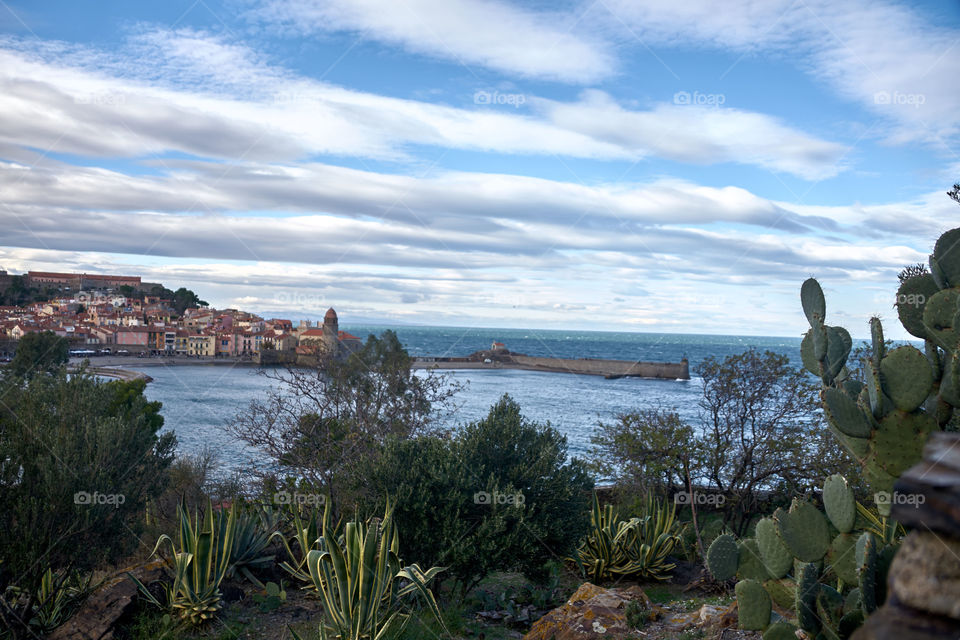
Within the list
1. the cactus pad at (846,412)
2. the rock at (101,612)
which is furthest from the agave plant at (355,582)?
the cactus pad at (846,412)

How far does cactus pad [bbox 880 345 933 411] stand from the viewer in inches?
173

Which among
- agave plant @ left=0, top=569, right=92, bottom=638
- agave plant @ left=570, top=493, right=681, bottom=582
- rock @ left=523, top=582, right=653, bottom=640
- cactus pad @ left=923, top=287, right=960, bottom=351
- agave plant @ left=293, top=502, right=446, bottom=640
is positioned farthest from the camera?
agave plant @ left=570, top=493, right=681, bottom=582

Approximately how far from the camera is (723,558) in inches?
200

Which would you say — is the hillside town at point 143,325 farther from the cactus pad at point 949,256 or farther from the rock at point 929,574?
the rock at point 929,574

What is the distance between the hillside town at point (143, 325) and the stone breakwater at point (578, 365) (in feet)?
75.7

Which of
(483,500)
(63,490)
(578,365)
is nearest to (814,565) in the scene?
(483,500)

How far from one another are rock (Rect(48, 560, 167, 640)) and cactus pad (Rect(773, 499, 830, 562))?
5.70 m

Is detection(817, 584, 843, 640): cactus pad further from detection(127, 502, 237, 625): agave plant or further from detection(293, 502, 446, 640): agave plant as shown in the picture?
detection(127, 502, 237, 625): agave plant

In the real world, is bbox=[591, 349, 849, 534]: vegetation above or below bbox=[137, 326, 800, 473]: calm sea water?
above

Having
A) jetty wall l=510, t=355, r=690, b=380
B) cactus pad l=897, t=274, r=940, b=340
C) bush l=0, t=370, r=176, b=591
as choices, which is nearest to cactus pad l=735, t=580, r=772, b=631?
cactus pad l=897, t=274, r=940, b=340

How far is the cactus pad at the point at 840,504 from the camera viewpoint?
4.59 metres

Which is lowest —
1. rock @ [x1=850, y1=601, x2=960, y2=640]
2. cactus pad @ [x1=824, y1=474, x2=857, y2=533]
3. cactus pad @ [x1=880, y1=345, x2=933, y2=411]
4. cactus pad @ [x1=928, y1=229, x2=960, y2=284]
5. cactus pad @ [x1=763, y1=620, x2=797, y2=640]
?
cactus pad @ [x1=763, y1=620, x2=797, y2=640]

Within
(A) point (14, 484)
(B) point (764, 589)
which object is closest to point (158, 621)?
(A) point (14, 484)

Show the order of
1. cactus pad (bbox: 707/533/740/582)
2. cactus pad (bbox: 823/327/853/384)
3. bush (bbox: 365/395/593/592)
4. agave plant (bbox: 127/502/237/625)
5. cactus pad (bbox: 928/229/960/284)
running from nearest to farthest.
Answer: cactus pad (bbox: 928/229/960/284) < cactus pad (bbox: 823/327/853/384) < cactus pad (bbox: 707/533/740/582) < agave plant (bbox: 127/502/237/625) < bush (bbox: 365/395/593/592)
